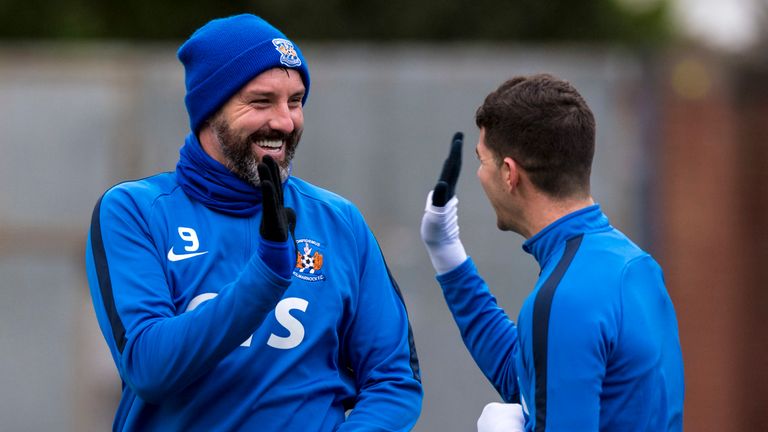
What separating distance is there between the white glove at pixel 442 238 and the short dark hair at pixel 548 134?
564 millimetres

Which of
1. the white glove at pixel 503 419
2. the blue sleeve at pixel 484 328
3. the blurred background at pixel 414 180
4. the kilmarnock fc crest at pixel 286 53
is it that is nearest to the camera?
the white glove at pixel 503 419

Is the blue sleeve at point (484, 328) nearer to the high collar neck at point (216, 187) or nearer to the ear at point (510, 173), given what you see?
the ear at point (510, 173)

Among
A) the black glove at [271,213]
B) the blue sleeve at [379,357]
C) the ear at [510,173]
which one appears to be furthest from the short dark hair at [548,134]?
the black glove at [271,213]

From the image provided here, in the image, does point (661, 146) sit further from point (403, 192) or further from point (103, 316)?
point (103, 316)

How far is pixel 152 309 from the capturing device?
2830 millimetres

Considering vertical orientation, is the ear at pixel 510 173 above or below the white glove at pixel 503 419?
above

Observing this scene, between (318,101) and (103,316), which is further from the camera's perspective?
(318,101)

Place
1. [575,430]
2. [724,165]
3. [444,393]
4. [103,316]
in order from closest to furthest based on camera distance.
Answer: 1. [575,430]
2. [103,316]
3. [444,393]
4. [724,165]

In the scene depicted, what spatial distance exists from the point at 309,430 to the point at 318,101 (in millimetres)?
5989

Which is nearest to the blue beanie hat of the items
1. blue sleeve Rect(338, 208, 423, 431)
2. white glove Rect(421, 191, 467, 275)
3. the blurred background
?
blue sleeve Rect(338, 208, 423, 431)

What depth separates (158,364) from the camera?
274 centimetres

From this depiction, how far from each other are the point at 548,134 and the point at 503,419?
0.75 meters

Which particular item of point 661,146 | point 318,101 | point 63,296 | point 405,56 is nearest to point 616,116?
point 661,146

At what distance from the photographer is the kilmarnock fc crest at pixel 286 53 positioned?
121 inches
